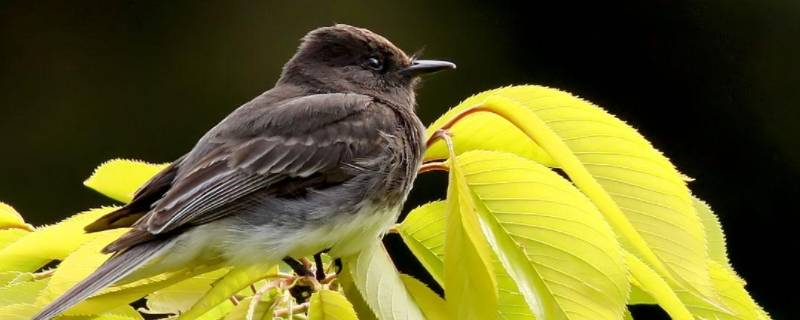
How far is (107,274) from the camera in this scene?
129 centimetres

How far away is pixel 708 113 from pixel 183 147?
5.85 feet

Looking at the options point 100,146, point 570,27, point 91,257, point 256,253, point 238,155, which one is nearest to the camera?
point 91,257

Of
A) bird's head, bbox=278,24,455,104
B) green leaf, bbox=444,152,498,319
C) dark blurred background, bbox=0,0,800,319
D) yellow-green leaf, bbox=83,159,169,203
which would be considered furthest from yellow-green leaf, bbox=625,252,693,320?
dark blurred background, bbox=0,0,800,319

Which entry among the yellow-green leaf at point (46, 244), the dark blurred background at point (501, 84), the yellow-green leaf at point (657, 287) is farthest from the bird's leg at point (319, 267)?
the dark blurred background at point (501, 84)

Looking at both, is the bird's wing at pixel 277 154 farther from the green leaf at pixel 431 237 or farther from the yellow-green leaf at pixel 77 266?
the green leaf at pixel 431 237

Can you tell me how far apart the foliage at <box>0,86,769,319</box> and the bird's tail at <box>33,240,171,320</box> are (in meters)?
0.02

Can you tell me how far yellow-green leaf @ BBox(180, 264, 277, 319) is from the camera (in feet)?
3.95

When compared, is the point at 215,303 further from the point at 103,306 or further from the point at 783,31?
the point at 783,31

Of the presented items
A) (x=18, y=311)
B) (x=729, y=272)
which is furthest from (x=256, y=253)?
(x=729, y=272)

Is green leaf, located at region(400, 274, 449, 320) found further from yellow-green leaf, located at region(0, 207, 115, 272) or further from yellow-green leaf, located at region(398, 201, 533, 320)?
yellow-green leaf, located at region(0, 207, 115, 272)

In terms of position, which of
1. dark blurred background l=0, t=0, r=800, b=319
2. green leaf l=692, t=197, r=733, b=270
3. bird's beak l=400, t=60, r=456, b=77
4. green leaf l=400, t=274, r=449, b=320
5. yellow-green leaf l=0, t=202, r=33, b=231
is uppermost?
dark blurred background l=0, t=0, r=800, b=319

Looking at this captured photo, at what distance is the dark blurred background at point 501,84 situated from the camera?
4.41 metres

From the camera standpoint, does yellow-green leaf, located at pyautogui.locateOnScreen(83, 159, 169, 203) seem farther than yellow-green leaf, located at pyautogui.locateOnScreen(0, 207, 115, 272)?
Yes

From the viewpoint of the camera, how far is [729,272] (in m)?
1.29
